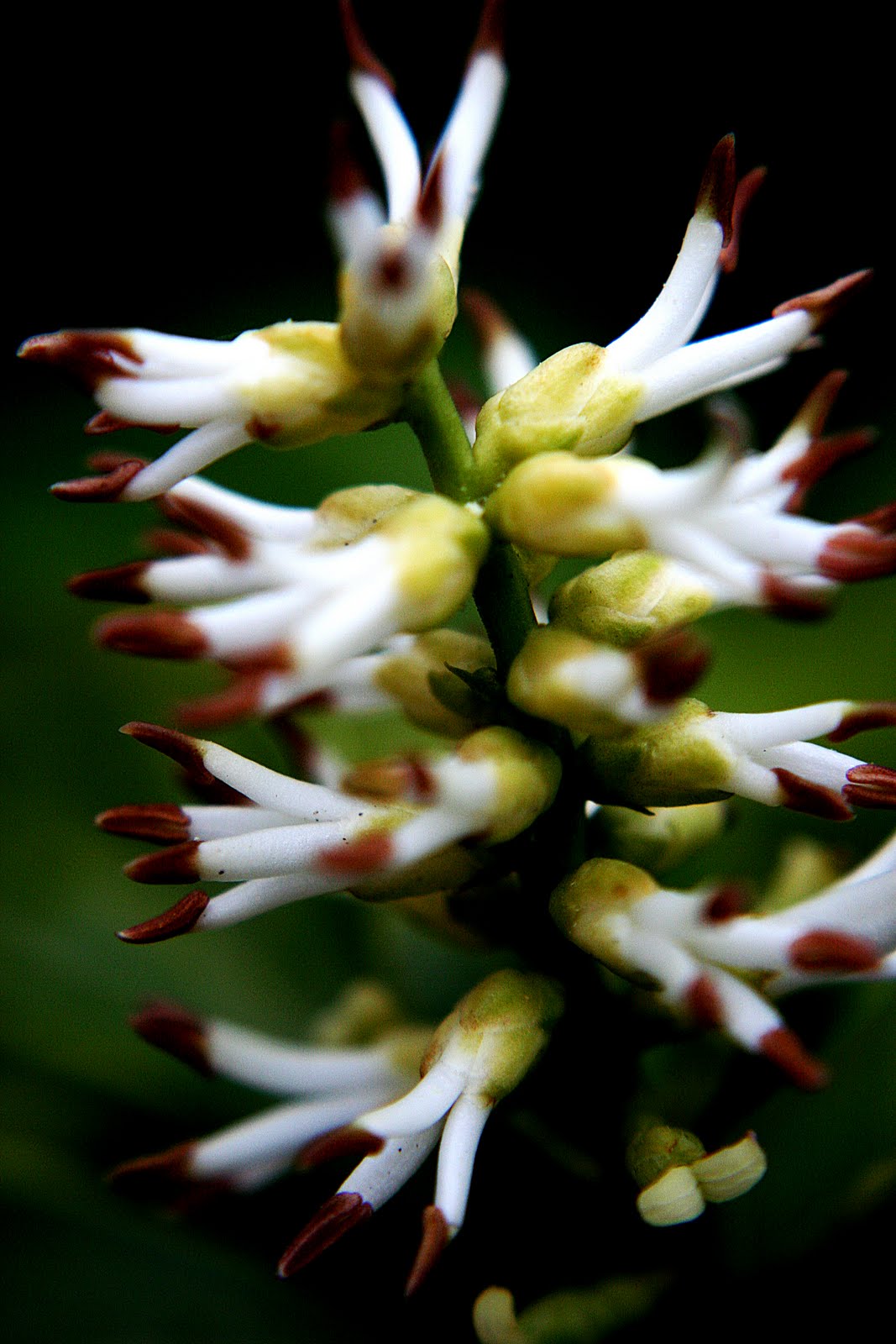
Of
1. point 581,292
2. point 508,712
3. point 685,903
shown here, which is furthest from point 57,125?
point 685,903

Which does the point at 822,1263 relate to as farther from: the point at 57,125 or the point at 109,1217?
the point at 57,125

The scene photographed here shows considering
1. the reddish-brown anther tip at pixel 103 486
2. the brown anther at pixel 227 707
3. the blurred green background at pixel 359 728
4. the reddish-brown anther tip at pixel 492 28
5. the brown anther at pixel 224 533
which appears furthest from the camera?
the blurred green background at pixel 359 728

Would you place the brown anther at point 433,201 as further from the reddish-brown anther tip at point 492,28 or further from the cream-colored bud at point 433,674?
the cream-colored bud at point 433,674

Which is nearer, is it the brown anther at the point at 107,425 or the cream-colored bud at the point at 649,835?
the brown anther at the point at 107,425

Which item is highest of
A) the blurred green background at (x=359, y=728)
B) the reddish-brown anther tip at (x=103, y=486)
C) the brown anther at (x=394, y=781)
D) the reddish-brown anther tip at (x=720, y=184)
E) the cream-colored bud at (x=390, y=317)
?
Result: the cream-colored bud at (x=390, y=317)

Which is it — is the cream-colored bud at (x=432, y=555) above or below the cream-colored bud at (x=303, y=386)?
below

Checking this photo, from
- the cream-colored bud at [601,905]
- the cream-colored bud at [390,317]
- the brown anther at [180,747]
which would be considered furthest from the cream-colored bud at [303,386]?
the cream-colored bud at [601,905]

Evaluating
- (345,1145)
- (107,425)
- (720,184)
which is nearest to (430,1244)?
(345,1145)

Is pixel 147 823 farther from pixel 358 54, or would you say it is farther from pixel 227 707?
pixel 358 54
